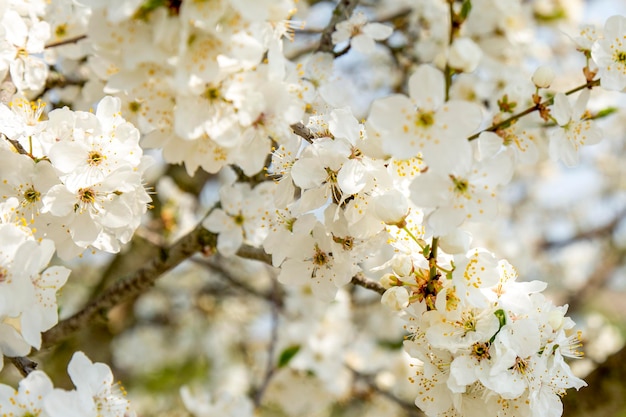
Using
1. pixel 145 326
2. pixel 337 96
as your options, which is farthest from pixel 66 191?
pixel 145 326

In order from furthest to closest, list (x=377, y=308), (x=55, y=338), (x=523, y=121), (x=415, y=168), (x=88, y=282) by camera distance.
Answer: (x=88, y=282)
(x=377, y=308)
(x=55, y=338)
(x=523, y=121)
(x=415, y=168)

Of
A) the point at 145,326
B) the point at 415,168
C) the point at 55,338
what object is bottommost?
the point at 145,326

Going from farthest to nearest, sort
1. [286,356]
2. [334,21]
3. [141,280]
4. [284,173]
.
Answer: [286,356] < [334,21] < [141,280] < [284,173]

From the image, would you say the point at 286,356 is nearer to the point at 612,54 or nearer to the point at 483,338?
the point at 483,338

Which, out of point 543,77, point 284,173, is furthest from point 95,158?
point 543,77

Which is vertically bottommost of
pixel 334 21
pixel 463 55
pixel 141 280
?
pixel 141 280

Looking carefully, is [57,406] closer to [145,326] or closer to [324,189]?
[324,189]

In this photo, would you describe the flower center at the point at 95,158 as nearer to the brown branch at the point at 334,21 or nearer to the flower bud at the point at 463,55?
the flower bud at the point at 463,55

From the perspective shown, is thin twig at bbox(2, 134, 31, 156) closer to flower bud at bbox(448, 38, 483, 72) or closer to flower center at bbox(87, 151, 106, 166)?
flower center at bbox(87, 151, 106, 166)
